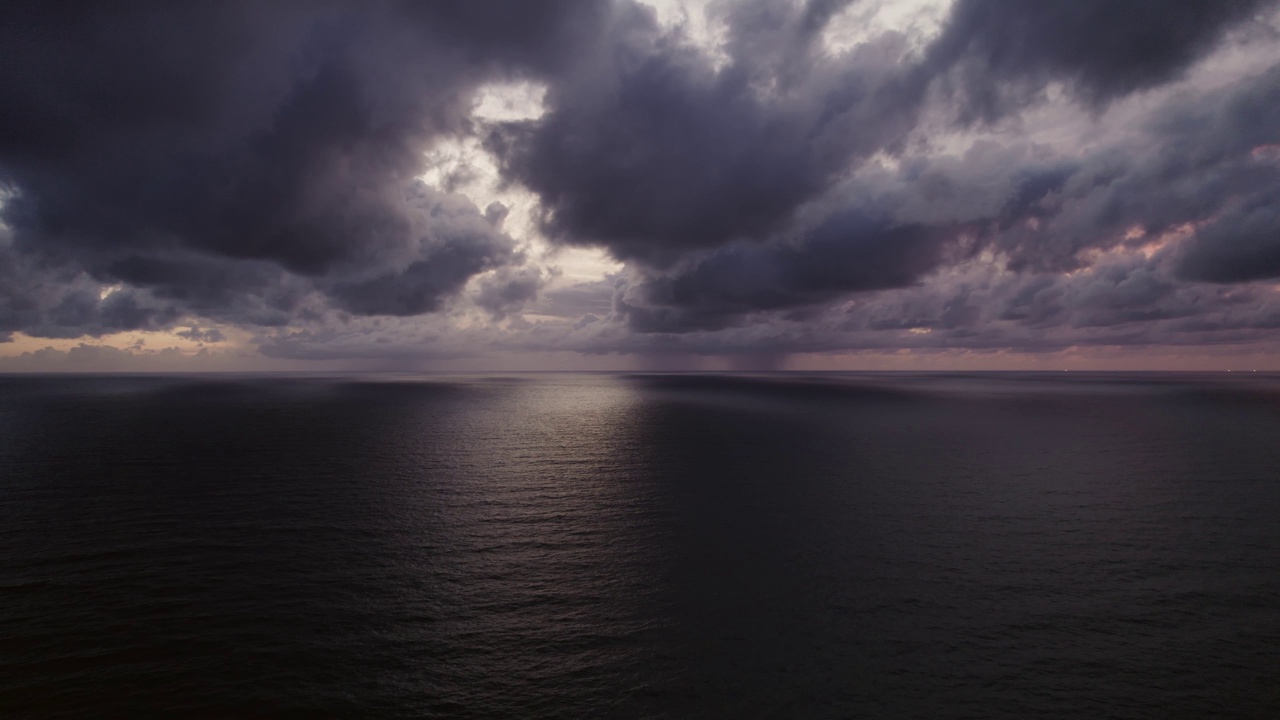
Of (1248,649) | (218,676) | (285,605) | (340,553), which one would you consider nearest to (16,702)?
(218,676)

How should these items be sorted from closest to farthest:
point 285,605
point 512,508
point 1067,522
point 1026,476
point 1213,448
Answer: point 285,605, point 1067,522, point 512,508, point 1026,476, point 1213,448

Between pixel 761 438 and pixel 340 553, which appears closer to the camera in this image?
pixel 340 553

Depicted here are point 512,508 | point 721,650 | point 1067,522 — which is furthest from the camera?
point 512,508

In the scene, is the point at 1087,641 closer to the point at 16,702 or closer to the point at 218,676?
the point at 218,676

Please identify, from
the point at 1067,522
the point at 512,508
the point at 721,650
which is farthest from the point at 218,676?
the point at 1067,522

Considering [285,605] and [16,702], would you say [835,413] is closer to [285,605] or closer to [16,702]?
[285,605]

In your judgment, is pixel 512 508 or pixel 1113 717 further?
pixel 512 508
